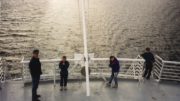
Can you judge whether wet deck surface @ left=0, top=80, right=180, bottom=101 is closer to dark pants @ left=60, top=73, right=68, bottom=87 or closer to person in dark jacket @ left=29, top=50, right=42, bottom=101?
dark pants @ left=60, top=73, right=68, bottom=87

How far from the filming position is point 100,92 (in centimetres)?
1182

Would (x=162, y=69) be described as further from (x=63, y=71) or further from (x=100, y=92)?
(x=63, y=71)

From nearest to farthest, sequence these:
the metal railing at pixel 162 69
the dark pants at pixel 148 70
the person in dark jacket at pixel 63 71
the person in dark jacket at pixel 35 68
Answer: the person in dark jacket at pixel 35 68 < the person in dark jacket at pixel 63 71 < the metal railing at pixel 162 69 < the dark pants at pixel 148 70

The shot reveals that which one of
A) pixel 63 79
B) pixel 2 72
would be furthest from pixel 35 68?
pixel 2 72

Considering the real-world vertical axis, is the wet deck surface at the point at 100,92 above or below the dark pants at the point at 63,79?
below

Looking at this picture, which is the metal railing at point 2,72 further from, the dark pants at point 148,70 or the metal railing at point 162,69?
the metal railing at point 162,69

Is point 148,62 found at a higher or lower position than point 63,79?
higher

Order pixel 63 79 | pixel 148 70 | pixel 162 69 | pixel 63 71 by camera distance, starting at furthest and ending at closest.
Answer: pixel 148 70, pixel 162 69, pixel 63 79, pixel 63 71

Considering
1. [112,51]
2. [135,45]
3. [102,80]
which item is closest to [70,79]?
[102,80]

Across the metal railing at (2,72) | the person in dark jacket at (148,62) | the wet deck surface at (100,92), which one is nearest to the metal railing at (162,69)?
the person in dark jacket at (148,62)

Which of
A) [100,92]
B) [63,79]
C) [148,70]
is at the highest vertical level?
[148,70]

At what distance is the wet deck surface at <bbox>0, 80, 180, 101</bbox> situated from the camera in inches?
446

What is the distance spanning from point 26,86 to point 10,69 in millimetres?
22321

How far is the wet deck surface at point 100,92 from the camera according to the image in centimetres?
1132
